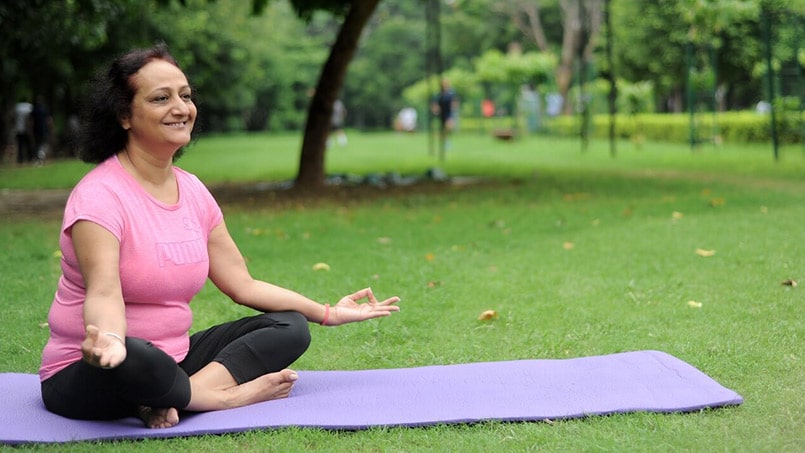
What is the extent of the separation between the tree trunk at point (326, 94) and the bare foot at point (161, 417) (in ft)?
31.3

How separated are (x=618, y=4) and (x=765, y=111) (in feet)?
46.7

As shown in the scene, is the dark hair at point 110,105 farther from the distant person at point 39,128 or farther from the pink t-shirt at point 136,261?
the distant person at point 39,128

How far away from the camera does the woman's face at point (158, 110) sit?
3639mm

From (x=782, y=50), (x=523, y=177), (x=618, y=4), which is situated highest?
(x=618, y=4)

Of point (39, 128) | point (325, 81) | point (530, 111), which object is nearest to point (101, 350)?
point (325, 81)

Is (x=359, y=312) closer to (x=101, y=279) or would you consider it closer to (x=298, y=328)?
(x=298, y=328)

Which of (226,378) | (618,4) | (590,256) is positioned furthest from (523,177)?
(618,4)

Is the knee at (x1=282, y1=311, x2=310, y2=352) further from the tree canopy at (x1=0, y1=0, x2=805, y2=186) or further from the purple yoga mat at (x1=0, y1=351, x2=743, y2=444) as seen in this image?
the tree canopy at (x1=0, y1=0, x2=805, y2=186)

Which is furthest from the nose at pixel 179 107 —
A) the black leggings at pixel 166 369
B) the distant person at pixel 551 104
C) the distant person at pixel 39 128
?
the distant person at pixel 551 104

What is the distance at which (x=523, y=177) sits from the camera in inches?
591

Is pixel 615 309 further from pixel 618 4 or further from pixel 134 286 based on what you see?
pixel 618 4

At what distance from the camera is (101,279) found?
340cm

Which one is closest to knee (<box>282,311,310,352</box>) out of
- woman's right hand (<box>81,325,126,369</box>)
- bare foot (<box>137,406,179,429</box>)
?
bare foot (<box>137,406,179,429</box>)

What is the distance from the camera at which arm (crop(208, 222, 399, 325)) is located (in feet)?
13.2
